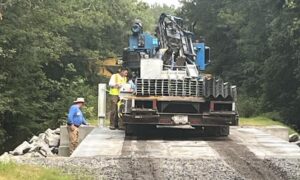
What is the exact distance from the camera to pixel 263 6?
1486 inches

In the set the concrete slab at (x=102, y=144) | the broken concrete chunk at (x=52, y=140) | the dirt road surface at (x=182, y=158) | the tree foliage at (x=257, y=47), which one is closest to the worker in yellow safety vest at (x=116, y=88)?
the concrete slab at (x=102, y=144)

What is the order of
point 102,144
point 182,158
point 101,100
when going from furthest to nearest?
point 101,100, point 102,144, point 182,158

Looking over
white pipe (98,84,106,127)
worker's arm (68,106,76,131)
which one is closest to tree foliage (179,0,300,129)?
white pipe (98,84,106,127)

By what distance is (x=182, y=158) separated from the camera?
444 inches

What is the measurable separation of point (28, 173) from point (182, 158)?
130 inches

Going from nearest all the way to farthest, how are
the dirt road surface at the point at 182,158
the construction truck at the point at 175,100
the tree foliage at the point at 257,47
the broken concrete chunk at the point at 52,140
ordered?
the dirt road surface at the point at 182,158
the construction truck at the point at 175,100
the broken concrete chunk at the point at 52,140
the tree foliage at the point at 257,47

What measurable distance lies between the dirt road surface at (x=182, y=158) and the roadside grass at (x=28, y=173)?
505mm

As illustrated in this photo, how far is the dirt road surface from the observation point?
389 inches

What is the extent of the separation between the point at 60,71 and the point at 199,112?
74.8 ft

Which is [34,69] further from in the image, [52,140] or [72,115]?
[72,115]

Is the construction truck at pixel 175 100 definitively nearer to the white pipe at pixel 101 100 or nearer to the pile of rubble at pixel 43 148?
the pile of rubble at pixel 43 148

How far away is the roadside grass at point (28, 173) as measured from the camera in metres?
8.59

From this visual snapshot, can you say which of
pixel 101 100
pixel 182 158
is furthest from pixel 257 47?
pixel 182 158

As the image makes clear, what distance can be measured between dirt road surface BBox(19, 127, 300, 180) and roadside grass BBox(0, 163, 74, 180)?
505 millimetres
